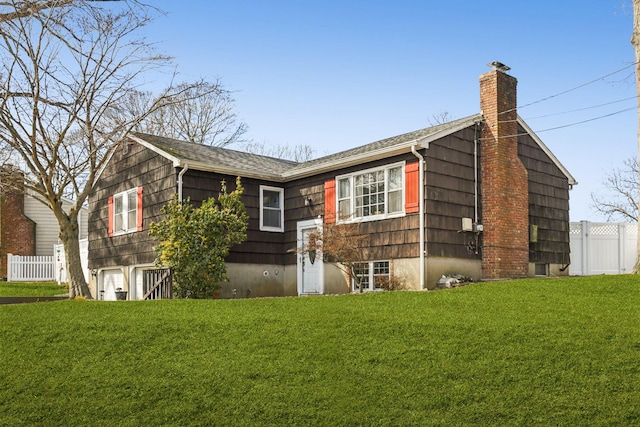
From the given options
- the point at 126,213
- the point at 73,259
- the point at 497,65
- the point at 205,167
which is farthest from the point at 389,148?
the point at 73,259

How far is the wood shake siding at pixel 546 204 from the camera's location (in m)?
17.8

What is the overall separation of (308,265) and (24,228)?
20307 millimetres

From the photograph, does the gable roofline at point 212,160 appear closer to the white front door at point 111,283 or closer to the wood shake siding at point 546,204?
the white front door at point 111,283

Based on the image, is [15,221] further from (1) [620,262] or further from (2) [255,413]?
(2) [255,413]

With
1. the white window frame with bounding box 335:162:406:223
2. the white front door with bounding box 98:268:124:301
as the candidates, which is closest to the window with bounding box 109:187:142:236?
the white front door with bounding box 98:268:124:301

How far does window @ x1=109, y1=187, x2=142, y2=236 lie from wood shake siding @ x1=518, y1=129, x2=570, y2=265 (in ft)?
35.6

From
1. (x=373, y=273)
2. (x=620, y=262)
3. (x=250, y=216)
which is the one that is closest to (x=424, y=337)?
(x=373, y=273)

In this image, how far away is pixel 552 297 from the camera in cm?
1126

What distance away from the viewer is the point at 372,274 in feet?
53.2

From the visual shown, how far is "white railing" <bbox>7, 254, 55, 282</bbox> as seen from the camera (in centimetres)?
2908

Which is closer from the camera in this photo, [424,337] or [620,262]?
[424,337]

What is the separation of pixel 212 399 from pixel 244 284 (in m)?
10.8

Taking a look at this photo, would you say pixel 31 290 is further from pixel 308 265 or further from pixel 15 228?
pixel 308 265

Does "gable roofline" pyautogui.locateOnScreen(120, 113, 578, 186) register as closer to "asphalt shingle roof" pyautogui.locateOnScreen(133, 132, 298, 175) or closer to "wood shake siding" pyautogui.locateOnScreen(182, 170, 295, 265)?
"asphalt shingle roof" pyautogui.locateOnScreen(133, 132, 298, 175)
